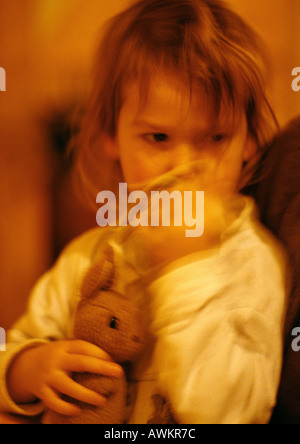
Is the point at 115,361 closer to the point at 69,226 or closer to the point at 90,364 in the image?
the point at 90,364

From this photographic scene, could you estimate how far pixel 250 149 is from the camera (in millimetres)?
493

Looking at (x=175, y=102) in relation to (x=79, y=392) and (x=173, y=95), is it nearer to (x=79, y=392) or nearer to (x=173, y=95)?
(x=173, y=95)

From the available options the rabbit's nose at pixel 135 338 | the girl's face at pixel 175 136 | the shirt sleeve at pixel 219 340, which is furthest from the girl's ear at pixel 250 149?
the rabbit's nose at pixel 135 338

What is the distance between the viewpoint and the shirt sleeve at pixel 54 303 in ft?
1.66

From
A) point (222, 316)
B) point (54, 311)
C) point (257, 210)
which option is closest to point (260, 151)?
point (257, 210)

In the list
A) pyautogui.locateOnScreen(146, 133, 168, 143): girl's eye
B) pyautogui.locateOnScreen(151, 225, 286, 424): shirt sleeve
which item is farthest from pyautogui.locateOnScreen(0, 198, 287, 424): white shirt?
pyautogui.locateOnScreen(146, 133, 168, 143): girl's eye

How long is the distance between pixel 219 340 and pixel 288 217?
17cm

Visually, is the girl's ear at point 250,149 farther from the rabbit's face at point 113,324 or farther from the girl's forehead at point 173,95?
the rabbit's face at point 113,324

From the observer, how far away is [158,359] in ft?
1.36

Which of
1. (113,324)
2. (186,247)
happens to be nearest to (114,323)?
(113,324)

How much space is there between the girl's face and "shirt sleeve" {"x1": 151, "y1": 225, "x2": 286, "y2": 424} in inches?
4.2

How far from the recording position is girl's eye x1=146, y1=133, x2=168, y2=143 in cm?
46

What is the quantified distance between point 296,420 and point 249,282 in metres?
0.15

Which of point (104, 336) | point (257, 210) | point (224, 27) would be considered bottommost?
point (104, 336)
